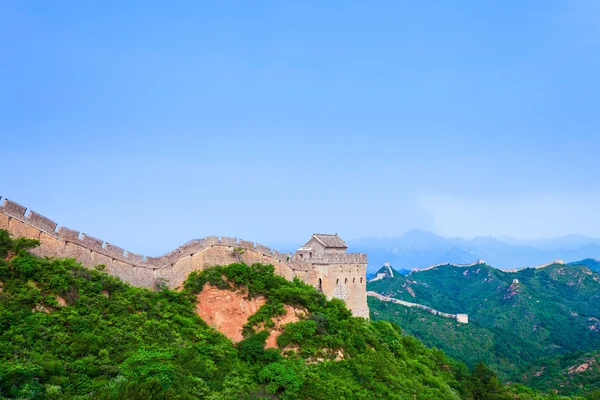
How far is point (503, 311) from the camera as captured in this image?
6644cm

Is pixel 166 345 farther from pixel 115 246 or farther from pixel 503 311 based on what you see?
pixel 503 311

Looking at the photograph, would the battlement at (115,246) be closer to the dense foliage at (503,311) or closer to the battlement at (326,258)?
the battlement at (326,258)

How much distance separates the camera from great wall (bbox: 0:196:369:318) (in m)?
15.4

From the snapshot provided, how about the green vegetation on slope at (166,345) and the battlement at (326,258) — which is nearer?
the green vegetation on slope at (166,345)

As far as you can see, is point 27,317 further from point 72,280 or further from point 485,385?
point 485,385

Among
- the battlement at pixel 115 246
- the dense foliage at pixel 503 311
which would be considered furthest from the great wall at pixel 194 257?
the dense foliage at pixel 503 311

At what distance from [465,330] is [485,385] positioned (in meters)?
30.8

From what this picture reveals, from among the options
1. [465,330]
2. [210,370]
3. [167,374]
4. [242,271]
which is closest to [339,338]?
[242,271]

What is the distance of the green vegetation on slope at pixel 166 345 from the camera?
11227 mm

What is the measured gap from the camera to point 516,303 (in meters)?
66.8

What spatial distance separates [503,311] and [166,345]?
208ft

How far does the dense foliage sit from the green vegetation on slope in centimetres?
2011

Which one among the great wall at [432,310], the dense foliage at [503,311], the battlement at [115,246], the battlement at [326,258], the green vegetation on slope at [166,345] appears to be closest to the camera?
the green vegetation on slope at [166,345]

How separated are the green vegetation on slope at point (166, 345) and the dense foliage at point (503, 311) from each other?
20113 millimetres
